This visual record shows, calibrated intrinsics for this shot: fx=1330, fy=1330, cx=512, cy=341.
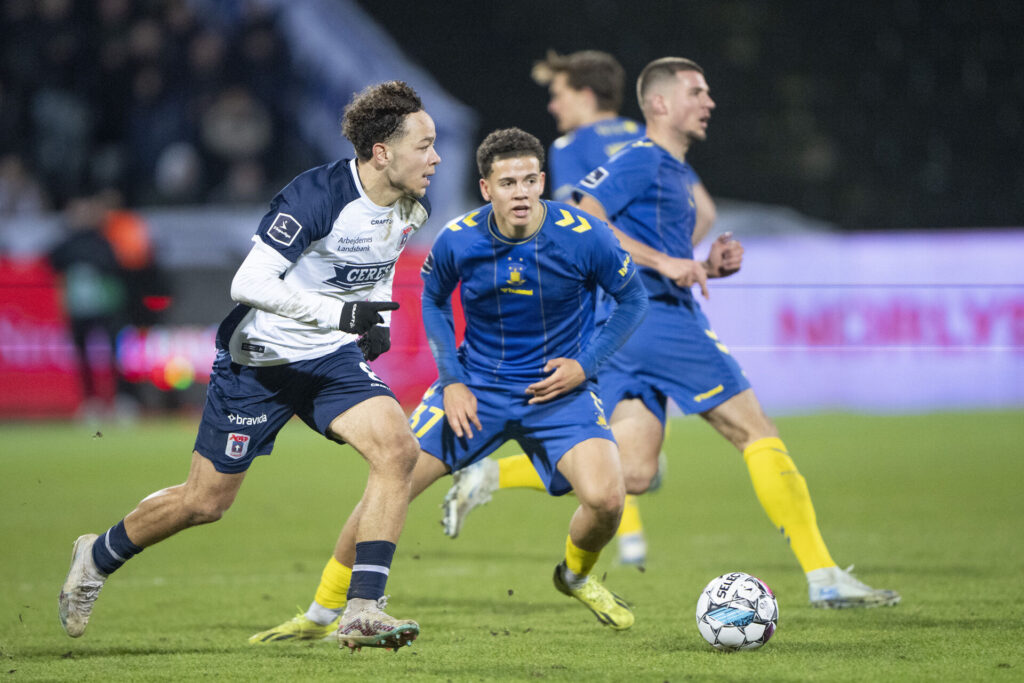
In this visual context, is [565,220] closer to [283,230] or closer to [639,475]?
[283,230]

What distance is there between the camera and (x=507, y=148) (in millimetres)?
4988

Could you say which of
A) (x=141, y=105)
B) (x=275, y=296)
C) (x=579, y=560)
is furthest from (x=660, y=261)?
(x=141, y=105)

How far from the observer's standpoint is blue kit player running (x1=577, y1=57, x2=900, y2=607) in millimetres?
5801

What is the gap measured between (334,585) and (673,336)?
1943 mm

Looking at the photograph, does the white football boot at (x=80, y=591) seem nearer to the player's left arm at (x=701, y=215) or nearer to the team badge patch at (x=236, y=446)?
the team badge patch at (x=236, y=446)

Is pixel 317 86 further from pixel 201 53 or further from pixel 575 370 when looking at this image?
pixel 575 370

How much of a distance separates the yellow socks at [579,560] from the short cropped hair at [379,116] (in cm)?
177

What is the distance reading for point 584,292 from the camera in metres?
5.26

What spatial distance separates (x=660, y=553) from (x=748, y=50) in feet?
43.2

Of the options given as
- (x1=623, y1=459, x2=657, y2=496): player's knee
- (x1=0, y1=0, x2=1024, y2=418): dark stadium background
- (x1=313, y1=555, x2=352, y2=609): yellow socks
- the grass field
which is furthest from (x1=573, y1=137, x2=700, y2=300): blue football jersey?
(x1=0, y1=0, x2=1024, y2=418): dark stadium background

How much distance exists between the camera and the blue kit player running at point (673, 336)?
5.80 m

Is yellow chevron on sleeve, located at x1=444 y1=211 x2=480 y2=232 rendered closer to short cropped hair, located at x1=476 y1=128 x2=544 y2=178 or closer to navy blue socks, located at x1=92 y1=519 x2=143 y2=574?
short cropped hair, located at x1=476 y1=128 x2=544 y2=178

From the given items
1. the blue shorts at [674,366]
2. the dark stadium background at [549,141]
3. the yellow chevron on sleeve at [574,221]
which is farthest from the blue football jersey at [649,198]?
the dark stadium background at [549,141]

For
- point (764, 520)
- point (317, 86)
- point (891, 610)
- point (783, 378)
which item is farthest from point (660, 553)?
point (317, 86)
